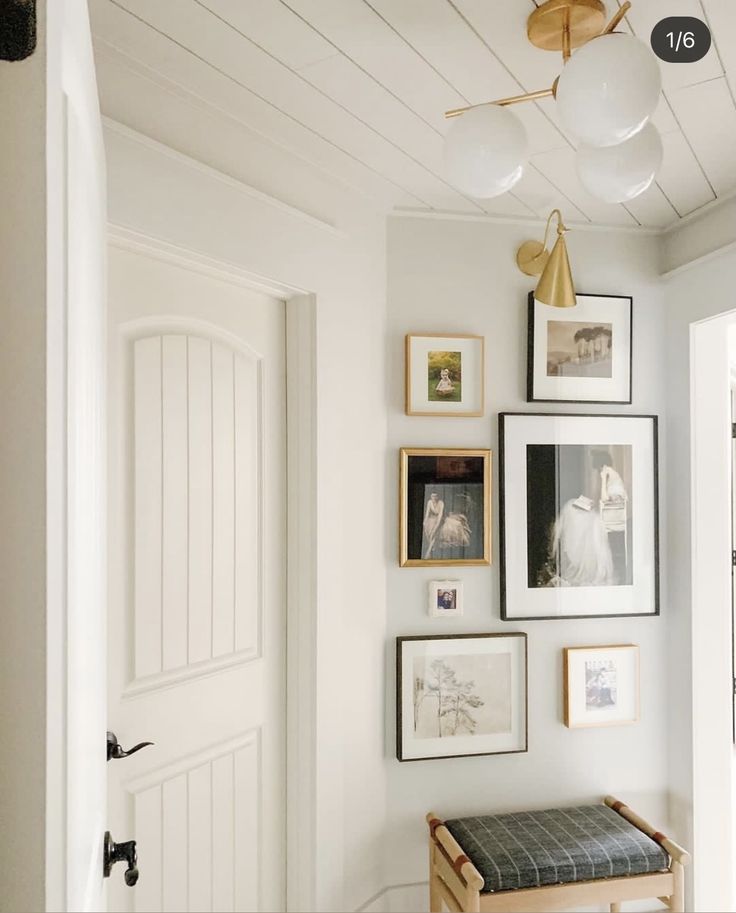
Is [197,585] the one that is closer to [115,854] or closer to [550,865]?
[115,854]

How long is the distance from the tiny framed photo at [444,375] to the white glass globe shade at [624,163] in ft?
3.74

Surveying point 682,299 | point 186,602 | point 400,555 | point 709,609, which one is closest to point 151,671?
point 186,602

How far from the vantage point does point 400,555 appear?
7.65 ft

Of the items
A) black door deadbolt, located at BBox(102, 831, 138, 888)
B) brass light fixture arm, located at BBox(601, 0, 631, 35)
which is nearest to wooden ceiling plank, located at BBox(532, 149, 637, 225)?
→ brass light fixture arm, located at BBox(601, 0, 631, 35)

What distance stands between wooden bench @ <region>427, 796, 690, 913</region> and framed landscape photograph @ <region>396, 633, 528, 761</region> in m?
0.23

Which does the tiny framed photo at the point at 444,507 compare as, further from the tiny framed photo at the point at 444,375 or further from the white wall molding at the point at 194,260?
the white wall molding at the point at 194,260

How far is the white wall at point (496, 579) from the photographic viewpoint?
237cm

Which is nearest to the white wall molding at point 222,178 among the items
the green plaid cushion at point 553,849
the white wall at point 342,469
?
the white wall at point 342,469

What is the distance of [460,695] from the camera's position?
2.39 m

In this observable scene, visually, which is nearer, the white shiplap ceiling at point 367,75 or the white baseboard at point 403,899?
the white shiplap ceiling at point 367,75

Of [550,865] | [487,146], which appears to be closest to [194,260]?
[487,146]

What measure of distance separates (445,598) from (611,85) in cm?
166
